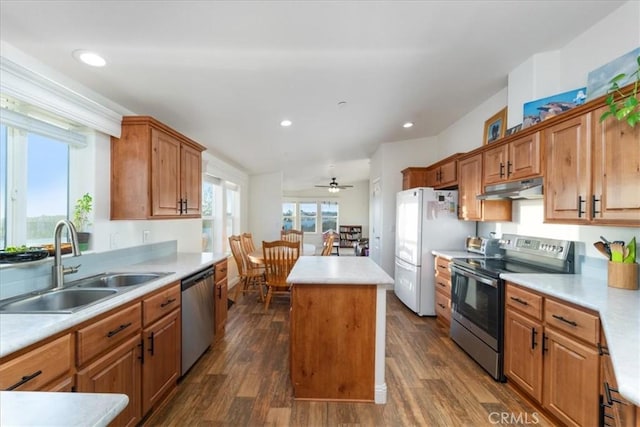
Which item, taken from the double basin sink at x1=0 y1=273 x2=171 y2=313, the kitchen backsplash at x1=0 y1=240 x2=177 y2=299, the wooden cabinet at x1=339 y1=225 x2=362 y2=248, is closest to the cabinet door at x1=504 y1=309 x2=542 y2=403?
the double basin sink at x1=0 y1=273 x2=171 y2=313

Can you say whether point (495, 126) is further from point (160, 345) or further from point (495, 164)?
point (160, 345)

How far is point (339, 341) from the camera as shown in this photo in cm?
212

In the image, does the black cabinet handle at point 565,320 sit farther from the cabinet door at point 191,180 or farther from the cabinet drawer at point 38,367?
the cabinet door at point 191,180

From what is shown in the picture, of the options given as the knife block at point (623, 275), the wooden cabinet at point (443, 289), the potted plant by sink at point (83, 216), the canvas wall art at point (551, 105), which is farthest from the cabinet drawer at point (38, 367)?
the canvas wall art at point (551, 105)

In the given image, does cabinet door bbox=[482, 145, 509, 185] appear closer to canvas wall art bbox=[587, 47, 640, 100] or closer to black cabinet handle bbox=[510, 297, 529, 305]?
canvas wall art bbox=[587, 47, 640, 100]

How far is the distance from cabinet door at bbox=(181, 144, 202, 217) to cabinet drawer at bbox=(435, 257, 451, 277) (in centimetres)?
290

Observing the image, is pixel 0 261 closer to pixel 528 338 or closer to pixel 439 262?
pixel 528 338

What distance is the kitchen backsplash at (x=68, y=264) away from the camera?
1.57 m

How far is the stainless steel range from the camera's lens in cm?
234

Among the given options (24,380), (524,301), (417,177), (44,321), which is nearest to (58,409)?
(24,380)

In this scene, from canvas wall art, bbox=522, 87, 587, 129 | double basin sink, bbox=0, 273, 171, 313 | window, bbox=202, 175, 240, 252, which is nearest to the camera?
double basin sink, bbox=0, 273, 171, 313

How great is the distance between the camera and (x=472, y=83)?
2953mm

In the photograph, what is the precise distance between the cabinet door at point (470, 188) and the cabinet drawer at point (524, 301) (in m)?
1.16

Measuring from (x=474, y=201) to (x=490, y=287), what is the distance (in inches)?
47.1
